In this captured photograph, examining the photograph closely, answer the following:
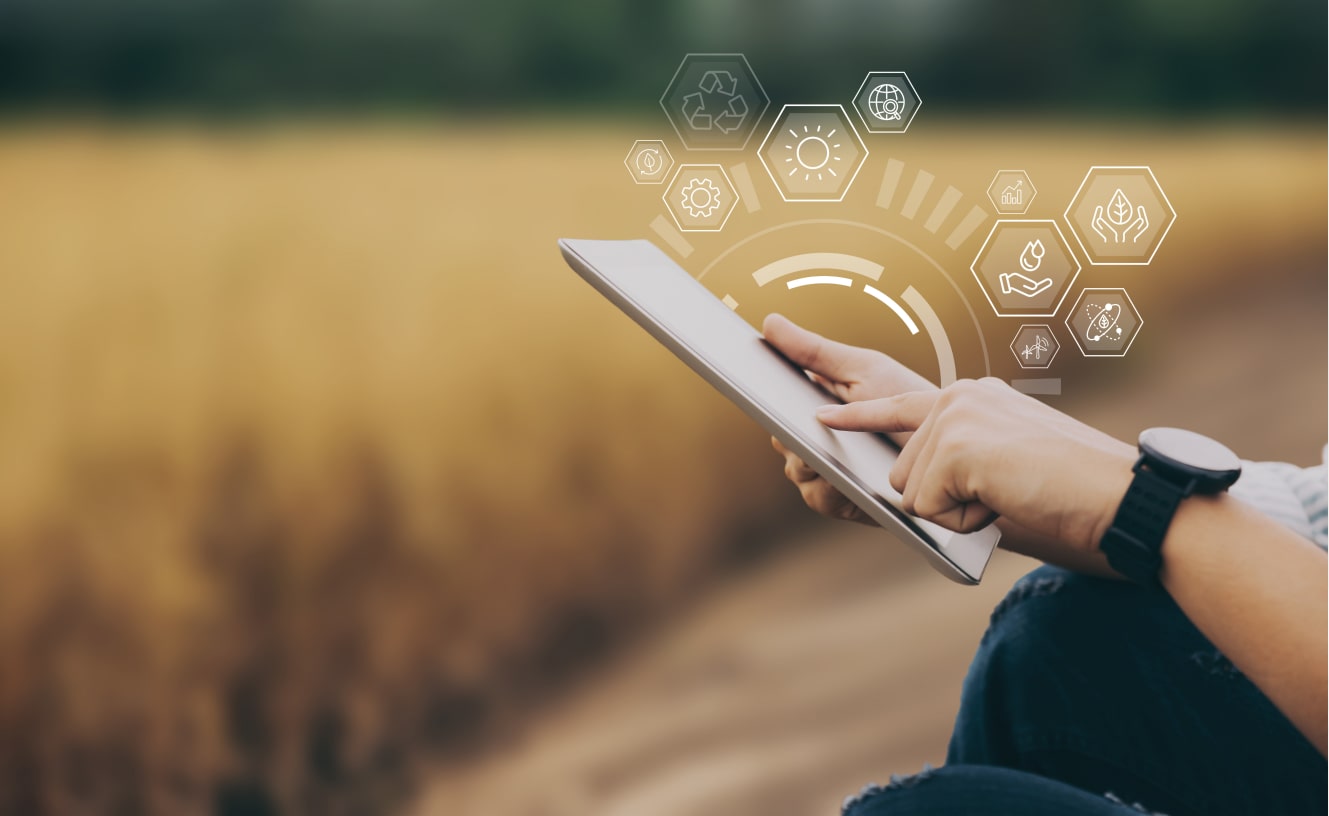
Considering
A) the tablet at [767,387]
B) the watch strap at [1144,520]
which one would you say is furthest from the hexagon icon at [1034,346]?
the watch strap at [1144,520]

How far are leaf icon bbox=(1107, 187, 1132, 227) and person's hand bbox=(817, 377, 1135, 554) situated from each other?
55cm

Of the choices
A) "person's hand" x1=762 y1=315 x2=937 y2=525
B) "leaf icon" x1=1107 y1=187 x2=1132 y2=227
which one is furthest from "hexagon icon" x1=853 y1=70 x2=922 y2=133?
"person's hand" x1=762 y1=315 x2=937 y2=525

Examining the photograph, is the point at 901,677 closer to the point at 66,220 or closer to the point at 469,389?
the point at 469,389

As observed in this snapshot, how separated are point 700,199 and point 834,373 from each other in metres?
0.36

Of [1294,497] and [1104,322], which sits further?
[1104,322]

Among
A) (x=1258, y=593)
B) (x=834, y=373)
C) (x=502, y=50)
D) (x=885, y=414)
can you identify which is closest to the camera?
(x=1258, y=593)

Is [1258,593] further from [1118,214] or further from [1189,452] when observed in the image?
[1118,214]

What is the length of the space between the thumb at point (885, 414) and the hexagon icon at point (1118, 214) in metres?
0.52

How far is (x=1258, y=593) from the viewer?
369 mm

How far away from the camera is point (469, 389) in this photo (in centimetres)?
93

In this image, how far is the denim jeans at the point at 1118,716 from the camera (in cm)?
48

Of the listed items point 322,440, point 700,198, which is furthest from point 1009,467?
point 322,440

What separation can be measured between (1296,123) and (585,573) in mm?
848

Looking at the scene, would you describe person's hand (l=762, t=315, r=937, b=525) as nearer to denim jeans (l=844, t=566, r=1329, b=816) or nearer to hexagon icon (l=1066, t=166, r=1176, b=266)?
denim jeans (l=844, t=566, r=1329, b=816)
